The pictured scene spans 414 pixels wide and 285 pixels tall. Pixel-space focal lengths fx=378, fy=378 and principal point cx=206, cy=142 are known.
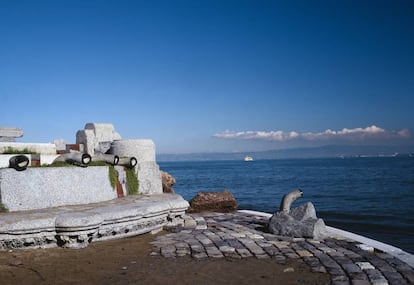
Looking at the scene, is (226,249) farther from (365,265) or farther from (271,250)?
(365,265)

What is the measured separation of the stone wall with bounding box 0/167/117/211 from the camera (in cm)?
679

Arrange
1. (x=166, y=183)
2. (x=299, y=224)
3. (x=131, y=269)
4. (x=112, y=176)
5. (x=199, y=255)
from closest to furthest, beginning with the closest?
1. (x=131, y=269)
2. (x=199, y=255)
3. (x=299, y=224)
4. (x=112, y=176)
5. (x=166, y=183)

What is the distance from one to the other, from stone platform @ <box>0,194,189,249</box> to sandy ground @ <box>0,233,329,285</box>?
0.63ft

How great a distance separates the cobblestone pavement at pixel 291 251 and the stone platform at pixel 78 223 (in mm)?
543

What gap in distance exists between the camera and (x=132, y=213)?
23.5 feet

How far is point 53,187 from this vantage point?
7.46 m

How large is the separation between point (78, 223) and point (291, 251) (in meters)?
3.68

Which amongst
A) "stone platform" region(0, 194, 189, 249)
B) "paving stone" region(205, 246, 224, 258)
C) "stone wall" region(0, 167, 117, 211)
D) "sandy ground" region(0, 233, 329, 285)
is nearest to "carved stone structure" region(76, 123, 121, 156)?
"stone wall" region(0, 167, 117, 211)

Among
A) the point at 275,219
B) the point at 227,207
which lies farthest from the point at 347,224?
the point at 275,219

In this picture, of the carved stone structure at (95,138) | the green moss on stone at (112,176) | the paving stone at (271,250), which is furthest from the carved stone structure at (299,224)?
the carved stone structure at (95,138)

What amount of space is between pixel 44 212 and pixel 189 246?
265cm

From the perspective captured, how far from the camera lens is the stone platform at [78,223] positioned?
235 inches

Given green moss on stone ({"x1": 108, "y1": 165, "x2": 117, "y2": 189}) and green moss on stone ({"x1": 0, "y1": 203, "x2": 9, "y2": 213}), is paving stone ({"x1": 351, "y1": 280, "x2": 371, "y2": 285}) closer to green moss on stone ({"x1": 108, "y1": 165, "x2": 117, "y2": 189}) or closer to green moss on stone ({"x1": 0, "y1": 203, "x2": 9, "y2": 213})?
green moss on stone ({"x1": 108, "y1": 165, "x2": 117, "y2": 189})

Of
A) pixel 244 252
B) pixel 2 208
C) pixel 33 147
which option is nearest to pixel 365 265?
pixel 244 252
